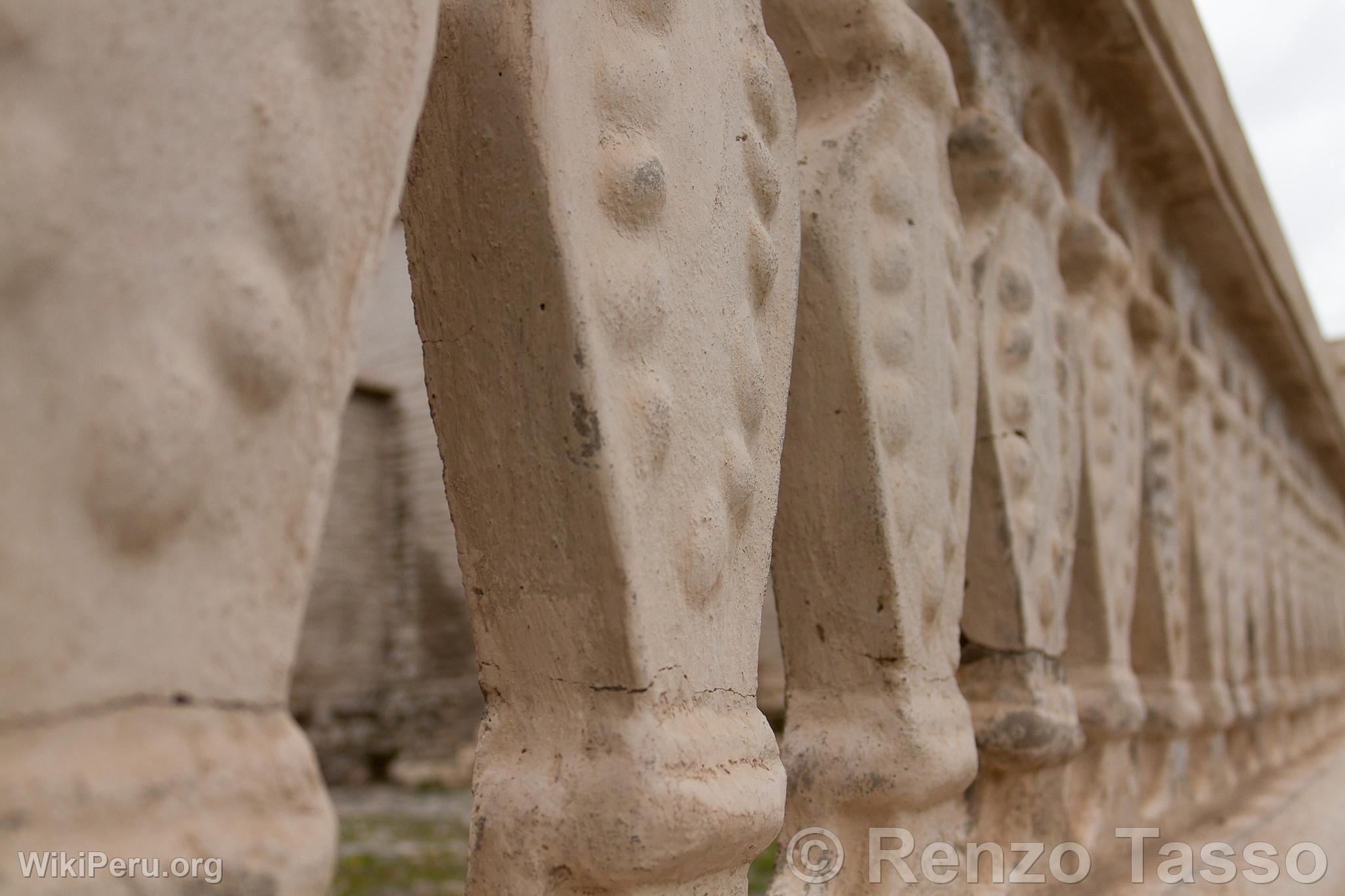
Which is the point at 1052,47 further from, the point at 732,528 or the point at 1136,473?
the point at 732,528

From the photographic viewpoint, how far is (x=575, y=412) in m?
0.82

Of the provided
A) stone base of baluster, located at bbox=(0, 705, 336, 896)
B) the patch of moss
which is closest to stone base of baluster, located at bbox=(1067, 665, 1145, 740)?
the patch of moss

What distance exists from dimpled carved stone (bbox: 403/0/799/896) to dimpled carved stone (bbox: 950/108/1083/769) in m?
0.74

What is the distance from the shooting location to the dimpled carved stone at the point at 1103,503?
6.66 feet

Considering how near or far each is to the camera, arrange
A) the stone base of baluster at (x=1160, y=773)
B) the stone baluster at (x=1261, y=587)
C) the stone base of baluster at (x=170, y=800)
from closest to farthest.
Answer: the stone base of baluster at (x=170, y=800), the stone base of baluster at (x=1160, y=773), the stone baluster at (x=1261, y=587)

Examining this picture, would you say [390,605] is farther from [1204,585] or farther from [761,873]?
[1204,585]

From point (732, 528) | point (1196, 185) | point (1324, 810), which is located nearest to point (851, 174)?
point (732, 528)

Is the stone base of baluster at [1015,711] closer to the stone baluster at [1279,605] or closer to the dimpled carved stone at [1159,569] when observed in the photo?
the dimpled carved stone at [1159,569]

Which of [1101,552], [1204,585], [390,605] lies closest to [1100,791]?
[1101,552]

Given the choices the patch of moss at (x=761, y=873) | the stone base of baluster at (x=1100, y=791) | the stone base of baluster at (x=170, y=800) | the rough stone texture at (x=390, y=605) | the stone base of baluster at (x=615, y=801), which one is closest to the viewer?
the stone base of baluster at (x=170, y=800)

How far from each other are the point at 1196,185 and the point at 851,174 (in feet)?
6.42

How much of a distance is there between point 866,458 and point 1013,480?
480 millimetres

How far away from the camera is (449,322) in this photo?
0.89m

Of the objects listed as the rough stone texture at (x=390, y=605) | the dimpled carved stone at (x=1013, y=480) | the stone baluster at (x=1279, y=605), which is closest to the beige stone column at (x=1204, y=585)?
the stone baluster at (x=1279, y=605)
